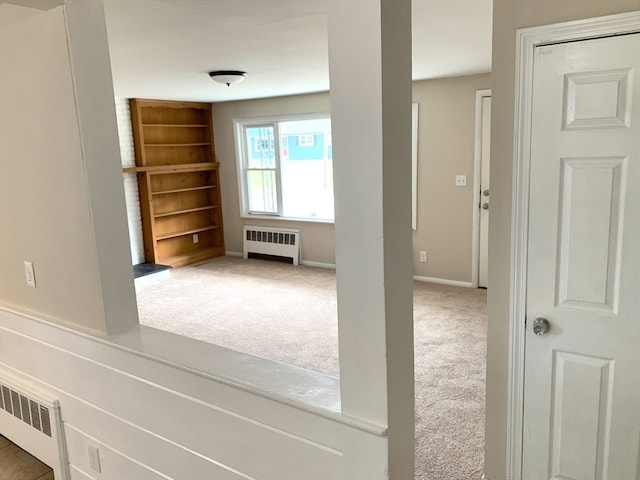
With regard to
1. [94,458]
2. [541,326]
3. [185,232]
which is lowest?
[94,458]

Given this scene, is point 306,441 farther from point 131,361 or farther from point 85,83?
point 85,83

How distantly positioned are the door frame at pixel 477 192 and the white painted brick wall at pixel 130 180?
4.24 m

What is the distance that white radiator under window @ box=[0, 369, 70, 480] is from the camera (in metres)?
2.19

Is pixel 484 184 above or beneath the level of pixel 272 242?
above

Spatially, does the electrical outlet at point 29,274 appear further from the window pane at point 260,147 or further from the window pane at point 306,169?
the window pane at point 260,147

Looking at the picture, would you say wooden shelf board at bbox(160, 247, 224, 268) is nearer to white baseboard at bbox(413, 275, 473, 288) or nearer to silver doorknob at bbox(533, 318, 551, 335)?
white baseboard at bbox(413, 275, 473, 288)

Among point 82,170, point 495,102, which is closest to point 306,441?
point 82,170

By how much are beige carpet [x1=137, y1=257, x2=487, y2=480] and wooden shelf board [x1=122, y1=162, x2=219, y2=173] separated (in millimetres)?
1384

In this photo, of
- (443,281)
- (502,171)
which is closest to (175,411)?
(502,171)

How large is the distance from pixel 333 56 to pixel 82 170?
117cm

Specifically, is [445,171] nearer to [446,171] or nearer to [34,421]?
[446,171]

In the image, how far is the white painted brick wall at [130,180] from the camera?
20.8ft

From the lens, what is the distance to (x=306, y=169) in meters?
6.62

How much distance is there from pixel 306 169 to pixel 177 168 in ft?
5.91
